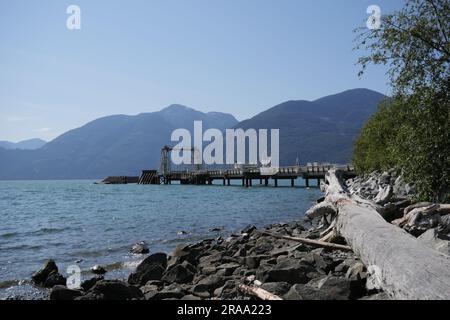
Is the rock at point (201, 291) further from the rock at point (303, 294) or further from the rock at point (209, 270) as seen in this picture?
the rock at point (303, 294)

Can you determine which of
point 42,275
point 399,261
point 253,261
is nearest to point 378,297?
point 399,261

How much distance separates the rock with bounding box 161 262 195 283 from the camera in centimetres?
959

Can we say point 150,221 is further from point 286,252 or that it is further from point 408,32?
point 408,32

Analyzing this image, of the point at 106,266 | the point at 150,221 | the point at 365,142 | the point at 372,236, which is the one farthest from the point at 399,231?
the point at 365,142

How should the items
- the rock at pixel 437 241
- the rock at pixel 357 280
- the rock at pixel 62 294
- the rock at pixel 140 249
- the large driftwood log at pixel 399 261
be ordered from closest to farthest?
1. the large driftwood log at pixel 399 261
2. the rock at pixel 357 280
3. the rock at pixel 437 241
4. the rock at pixel 62 294
5. the rock at pixel 140 249

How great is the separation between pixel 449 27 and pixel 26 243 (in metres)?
18.7

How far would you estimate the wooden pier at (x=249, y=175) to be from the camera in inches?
2643

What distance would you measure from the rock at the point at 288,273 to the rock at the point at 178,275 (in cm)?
220

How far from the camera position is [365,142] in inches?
1576

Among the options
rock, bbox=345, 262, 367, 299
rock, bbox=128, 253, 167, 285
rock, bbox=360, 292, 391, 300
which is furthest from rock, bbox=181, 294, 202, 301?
rock, bbox=360, 292, 391, 300

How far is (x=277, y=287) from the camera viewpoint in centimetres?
711

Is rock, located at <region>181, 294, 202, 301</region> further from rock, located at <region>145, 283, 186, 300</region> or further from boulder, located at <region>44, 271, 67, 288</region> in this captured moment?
boulder, located at <region>44, 271, 67, 288</region>

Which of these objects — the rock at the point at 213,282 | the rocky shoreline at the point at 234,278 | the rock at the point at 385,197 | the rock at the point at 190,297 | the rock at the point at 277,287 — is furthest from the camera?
the rock at the point at 385,197

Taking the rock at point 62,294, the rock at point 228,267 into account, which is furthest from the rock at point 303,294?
the rock at point 62,294
